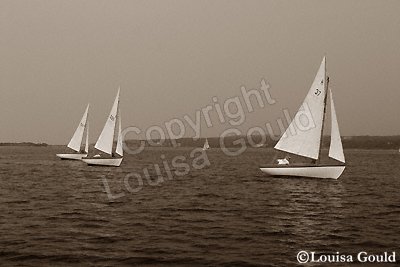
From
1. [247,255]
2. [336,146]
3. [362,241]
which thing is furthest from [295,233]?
[336,146]

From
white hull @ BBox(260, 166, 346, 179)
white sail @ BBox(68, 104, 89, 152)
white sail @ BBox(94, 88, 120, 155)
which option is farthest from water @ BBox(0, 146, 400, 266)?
white sail @ BBox(68, 104, 89, 152)

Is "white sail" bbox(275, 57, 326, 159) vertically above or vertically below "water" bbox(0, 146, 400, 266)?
above


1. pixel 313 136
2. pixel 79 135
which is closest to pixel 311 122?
pixel 313 136

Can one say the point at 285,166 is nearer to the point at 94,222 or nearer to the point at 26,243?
the point at 94,222

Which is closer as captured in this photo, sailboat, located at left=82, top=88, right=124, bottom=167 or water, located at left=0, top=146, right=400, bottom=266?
water, located at left=0, top=146, right=400, bottom=266

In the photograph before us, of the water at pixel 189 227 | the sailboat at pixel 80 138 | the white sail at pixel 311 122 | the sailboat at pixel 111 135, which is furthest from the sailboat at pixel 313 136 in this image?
the sailboat at pixel 80 138

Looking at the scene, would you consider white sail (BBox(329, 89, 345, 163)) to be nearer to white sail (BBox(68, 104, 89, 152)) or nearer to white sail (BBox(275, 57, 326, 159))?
white sail (BBox(275, 57, 326, 159))

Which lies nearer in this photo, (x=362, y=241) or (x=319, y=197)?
(x=362, y=241)

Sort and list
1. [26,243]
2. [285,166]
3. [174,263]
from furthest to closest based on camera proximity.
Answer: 1. [285,166]
2. [26,243]
3. [174,263]

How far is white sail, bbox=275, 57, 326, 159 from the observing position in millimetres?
42594

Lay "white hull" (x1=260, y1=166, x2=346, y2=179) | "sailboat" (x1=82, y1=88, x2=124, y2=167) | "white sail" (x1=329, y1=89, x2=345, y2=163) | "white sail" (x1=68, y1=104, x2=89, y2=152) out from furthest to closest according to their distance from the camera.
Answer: "white sail" (x1=68, y1=104, x2=89, y2=152) → "sailboat" (x1=82, y1=88, x2=124, y2=167) → "white hull" (x1=260, y1=166, x2=346, y2=179) → "white sail" (x1=329, y1=89, x2=345, y2=163)

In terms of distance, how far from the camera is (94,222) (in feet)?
70.8

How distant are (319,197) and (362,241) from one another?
50.3 feet

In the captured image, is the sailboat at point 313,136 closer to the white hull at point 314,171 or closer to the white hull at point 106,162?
the white hull at point 314,171
